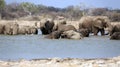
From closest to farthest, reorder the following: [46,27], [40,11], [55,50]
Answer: [55,50]
[46,27]
[40,11]

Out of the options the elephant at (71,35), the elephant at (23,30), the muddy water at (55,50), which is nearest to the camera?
the muddy water at (55,50)

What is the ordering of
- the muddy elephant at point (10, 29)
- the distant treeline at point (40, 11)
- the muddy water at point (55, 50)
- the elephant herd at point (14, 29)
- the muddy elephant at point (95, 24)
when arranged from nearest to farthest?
1. the muddy water at point (55, 50)
2. the muddy elephant at point (10, 29)
3. the elephant herd at point (14, 29)
4. the muddy elephant at point (95, 24)
5. the distant treeline at point (40, 11)

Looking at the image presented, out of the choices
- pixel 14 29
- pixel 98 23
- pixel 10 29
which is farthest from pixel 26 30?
pixel 98 23

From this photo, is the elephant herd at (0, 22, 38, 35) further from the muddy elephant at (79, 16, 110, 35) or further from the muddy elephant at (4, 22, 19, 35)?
the muddy elephant at (79, 16, 110, 35)

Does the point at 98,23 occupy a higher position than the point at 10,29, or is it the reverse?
the point at 98,23

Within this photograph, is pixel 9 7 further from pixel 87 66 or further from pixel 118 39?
pixel 87 66

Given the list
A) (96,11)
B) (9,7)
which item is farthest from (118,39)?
(9,7)

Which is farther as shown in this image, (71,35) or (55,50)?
(71,35)

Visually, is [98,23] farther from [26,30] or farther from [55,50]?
[55,50]

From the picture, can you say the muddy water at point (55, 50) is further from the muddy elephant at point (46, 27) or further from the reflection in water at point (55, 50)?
the muddy elephant at point (46, 27)

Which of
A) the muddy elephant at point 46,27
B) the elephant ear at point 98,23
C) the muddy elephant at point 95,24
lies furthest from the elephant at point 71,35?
the muddy elephant at point 46,27

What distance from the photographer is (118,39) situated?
4147 centimetres

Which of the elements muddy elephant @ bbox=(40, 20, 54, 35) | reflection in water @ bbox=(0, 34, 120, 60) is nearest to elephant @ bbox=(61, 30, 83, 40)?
reflection in water @ bbox=(0, 34, 120, 60)

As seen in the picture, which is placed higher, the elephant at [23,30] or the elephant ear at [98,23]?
the elephant ear at [98,23]
